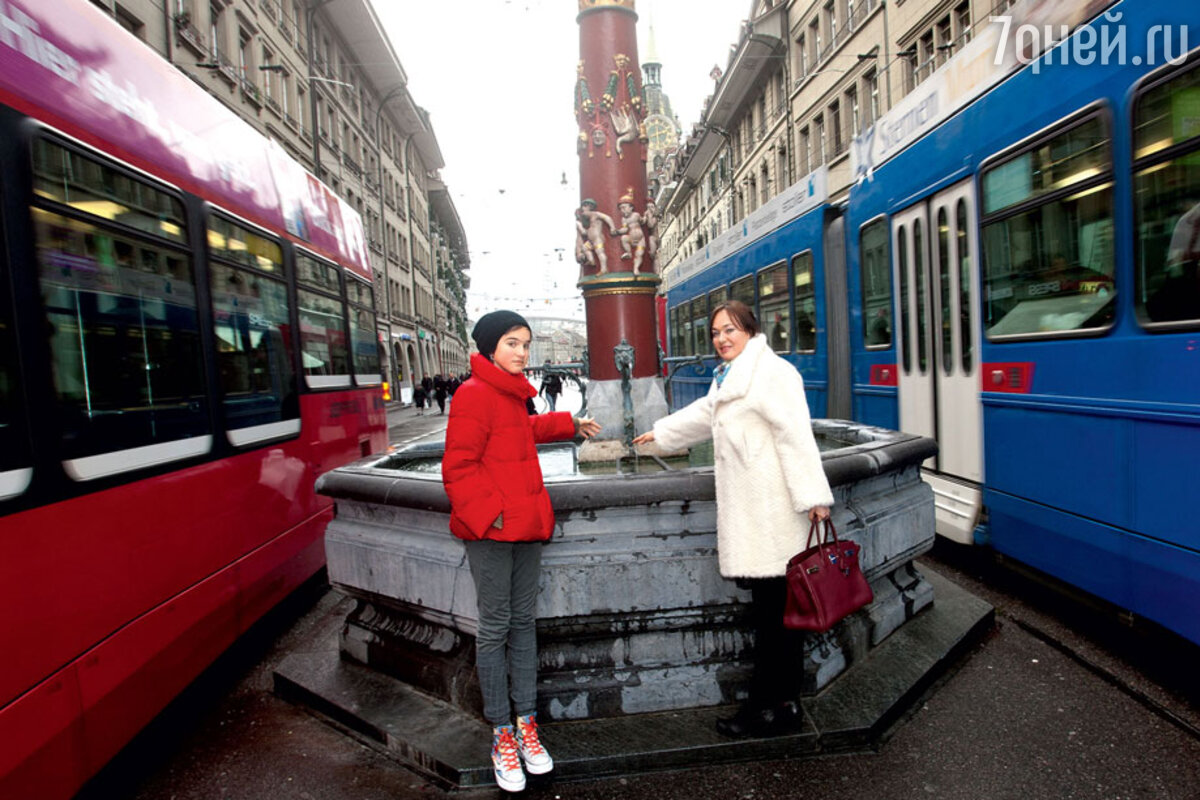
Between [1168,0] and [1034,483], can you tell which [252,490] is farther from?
[1168,0]

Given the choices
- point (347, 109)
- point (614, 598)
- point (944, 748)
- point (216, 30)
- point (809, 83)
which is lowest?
point (944, 748)


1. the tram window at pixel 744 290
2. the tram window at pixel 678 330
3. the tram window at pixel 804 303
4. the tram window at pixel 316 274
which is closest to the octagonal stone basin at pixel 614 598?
the tram window at pixel 316 274

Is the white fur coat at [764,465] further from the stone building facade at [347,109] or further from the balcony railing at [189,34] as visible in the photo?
the balcony railing at [189,34]

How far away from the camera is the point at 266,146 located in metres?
5.95

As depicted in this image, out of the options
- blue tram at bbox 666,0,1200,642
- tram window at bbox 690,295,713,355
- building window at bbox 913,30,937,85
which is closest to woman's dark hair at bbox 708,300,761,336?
blue tram at bbox 666,0,1200,642

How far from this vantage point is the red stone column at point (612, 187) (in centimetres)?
648

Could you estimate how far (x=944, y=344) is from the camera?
6016 millimetres

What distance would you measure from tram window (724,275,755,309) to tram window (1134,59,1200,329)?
24.6 ft

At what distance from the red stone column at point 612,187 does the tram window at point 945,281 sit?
2251mm

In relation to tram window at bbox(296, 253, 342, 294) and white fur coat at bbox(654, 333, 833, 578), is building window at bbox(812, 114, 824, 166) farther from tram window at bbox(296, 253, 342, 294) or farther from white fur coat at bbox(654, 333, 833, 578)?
white fur coat at bbox(654, 333, 833, 578)

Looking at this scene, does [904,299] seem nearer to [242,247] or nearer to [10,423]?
[242,247]

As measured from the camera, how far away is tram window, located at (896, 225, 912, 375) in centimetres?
667

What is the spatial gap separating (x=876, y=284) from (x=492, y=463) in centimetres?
565

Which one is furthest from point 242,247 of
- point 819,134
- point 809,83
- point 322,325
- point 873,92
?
point 809,83
